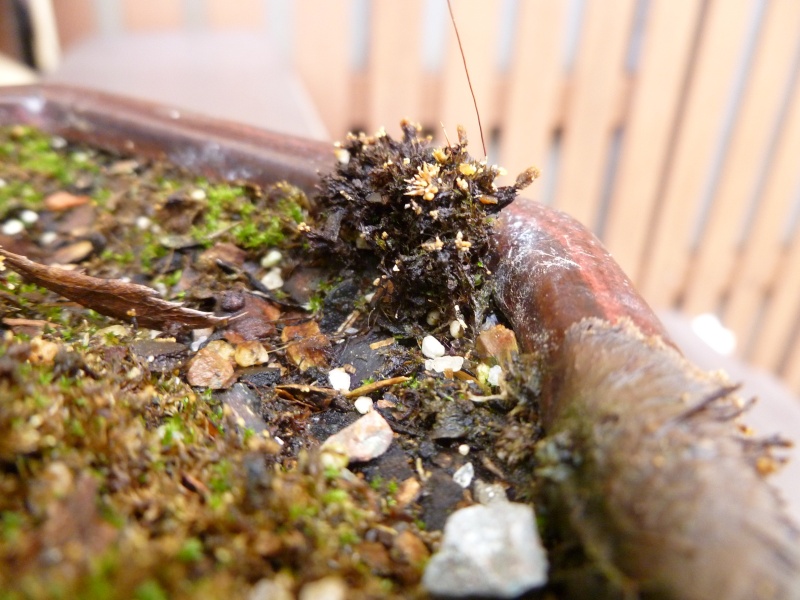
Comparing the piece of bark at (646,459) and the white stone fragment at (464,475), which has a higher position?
the piece of bark at (646,459)

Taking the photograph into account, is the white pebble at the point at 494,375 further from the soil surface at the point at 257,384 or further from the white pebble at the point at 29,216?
the white pebble at the point at 29,216

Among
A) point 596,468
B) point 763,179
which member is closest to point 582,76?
point 763,179

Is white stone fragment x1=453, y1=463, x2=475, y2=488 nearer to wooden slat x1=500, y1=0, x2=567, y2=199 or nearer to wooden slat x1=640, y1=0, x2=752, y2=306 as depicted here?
wooden slat x1=500, y1=0, x2=567, y2=199

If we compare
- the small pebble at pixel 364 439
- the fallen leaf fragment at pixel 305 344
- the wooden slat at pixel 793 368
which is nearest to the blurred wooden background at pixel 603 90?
the wooden slat at pixel 793 368

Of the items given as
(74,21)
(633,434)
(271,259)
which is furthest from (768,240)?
(74,21)

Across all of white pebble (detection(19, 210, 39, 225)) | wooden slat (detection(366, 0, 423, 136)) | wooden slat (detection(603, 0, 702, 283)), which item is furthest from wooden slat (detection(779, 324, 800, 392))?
white pebble (detection(19, 210, 39, 225))
